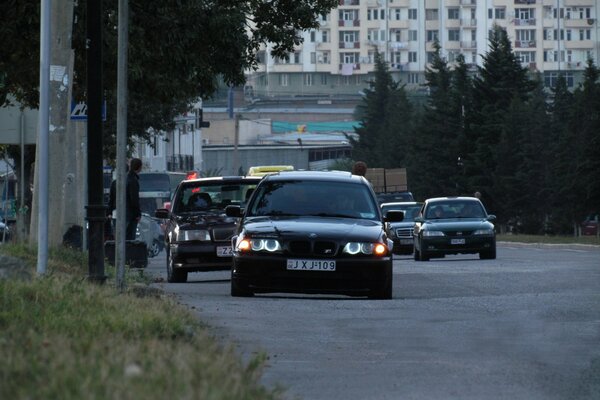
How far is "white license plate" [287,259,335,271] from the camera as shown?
17.0 meters

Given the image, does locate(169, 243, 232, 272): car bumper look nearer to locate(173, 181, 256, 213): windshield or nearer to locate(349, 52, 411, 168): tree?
locate(173, 181, 256, 213): windshield

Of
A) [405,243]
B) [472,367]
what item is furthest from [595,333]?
[405,243]

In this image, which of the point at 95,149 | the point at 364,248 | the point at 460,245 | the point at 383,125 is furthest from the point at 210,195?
the point at 383,125

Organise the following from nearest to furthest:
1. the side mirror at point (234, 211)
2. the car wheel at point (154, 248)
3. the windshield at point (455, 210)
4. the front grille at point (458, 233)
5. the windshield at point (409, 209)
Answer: the side mirror at point (234, 211)
the front grille at point (458, 233)
the windshield at point (455, 210)
the car wheel at point (154, 248)
the windshield at point (409, 209)

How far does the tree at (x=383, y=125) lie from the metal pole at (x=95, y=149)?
104 meters

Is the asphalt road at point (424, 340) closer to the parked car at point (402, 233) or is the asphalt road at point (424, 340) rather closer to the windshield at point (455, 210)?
the windshield at point (455, 210)

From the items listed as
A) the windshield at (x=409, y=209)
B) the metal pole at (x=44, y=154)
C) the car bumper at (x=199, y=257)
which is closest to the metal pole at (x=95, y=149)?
the metal pole at (x=44, y=154)

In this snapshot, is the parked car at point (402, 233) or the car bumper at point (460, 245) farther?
the parked car at point (402, 233)

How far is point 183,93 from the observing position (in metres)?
33.8

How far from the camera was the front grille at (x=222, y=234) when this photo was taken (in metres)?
23.4

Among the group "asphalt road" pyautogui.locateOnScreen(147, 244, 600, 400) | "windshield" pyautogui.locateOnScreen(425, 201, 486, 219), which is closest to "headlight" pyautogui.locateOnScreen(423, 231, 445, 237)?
"windshield" pyautogui.locateOnScreen(425, 201, 486, 219)

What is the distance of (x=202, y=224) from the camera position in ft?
77.3

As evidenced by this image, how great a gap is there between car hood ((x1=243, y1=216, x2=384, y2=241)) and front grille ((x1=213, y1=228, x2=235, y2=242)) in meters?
5.38

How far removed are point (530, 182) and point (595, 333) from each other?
80.0 metres
